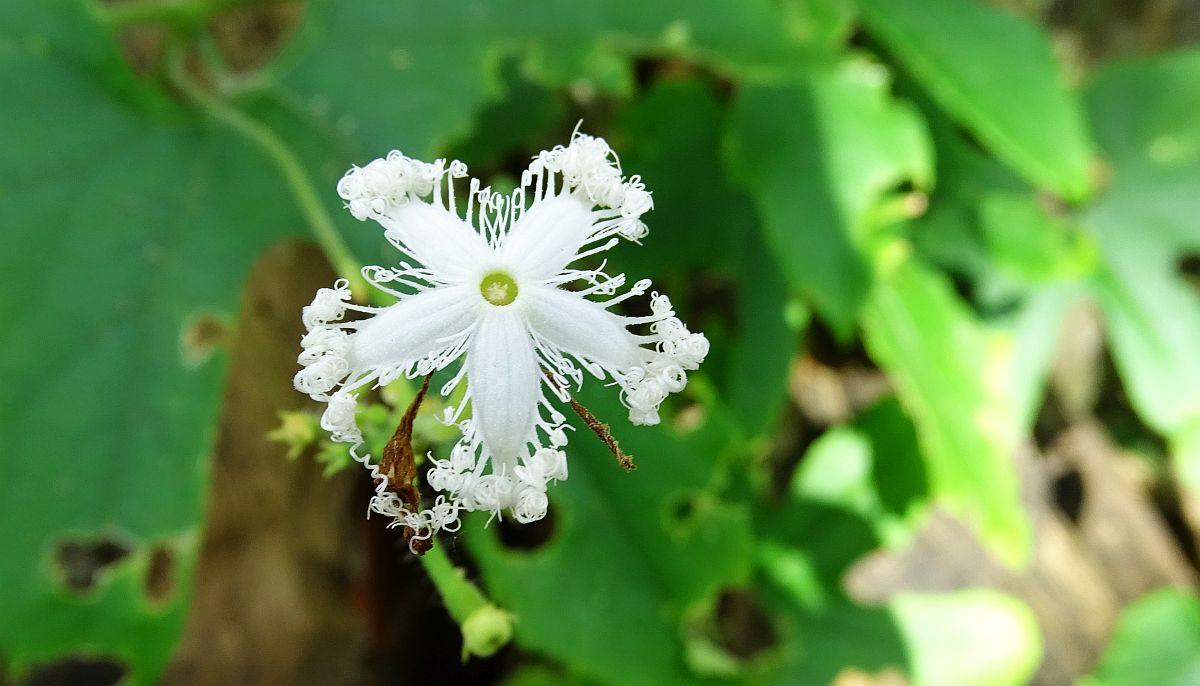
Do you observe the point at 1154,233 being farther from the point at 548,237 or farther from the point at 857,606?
the point at 548,237

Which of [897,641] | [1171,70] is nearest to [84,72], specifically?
[897,641]

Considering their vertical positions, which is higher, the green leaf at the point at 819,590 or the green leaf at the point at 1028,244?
the green leaf at the point at 1028,244

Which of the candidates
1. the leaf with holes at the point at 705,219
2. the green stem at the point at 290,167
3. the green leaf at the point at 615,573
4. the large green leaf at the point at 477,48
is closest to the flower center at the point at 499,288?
the green stem at the point at 290,167

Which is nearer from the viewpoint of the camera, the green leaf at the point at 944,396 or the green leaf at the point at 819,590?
the green leaf at the point at 944,396

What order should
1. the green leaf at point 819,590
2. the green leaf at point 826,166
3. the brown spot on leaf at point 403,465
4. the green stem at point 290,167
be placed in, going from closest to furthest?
the brown spot on leaf at point 403,465, the green stem at point 290,167, the green leaf at point 826,166, the green leaf at point 819,590

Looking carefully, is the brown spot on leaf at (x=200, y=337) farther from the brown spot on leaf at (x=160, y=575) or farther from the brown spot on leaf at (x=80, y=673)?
the brown spot on leaf at (x=80, y=673)

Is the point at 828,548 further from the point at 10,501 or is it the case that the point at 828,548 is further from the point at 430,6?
the point at 10,501

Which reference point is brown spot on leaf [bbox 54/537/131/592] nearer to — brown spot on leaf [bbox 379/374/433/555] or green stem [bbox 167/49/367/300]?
green stem [bbox 167/49/367/300]
